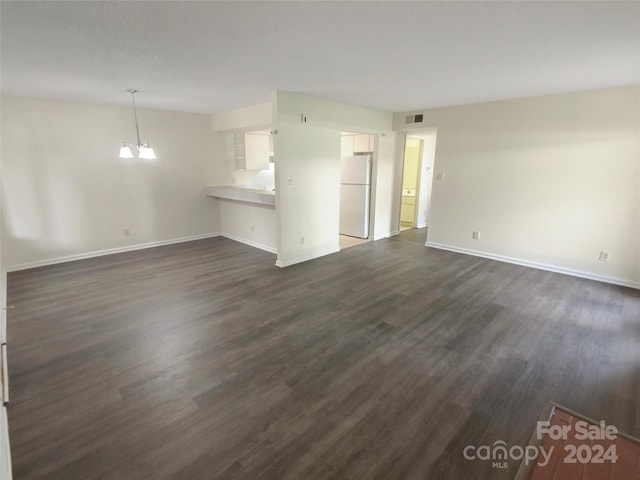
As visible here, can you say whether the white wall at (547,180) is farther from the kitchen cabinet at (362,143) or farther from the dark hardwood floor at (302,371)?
the kitchen cabinet at (362,143)

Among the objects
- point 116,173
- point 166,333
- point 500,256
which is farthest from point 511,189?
point 116,173

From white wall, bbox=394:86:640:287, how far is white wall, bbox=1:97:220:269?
15.2ft

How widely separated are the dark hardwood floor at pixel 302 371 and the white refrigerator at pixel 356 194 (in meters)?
2.39

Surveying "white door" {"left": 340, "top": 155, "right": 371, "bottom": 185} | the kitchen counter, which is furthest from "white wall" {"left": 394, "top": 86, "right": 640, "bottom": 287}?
→ the kitchen counter

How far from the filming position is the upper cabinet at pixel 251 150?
6.13 m

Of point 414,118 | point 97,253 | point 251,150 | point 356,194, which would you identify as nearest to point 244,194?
point 251,150

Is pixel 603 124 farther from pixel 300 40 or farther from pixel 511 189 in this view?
pixel 300 40

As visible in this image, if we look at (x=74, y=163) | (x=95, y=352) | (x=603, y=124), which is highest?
(x=603, y=124)

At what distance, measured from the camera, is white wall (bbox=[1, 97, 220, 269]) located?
4203 mm

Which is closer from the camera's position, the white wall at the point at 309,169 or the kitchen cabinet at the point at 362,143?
the white wall at the point at 309,169

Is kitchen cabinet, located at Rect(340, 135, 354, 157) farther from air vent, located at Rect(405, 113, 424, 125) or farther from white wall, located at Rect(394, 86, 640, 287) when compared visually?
white wall, located at Rect(394, 86, 640, 287)

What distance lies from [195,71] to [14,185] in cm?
335

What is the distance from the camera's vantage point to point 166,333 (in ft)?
9.07

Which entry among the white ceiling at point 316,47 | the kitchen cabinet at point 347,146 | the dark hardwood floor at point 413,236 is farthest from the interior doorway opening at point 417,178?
the white ceiling at point 316,47
